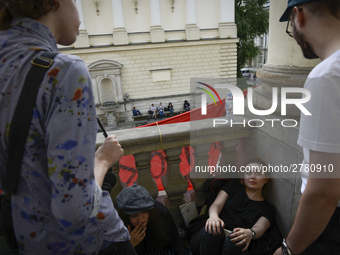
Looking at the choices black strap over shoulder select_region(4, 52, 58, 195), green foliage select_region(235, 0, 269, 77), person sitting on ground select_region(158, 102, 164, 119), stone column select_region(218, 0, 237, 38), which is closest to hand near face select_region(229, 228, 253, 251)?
black strap over shoulder select_region(4, 52, 58, 195)

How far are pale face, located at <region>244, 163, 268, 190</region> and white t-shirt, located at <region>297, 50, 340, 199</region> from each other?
128 centimetres

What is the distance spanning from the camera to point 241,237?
6.11 feet

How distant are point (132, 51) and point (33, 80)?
18.0 meters

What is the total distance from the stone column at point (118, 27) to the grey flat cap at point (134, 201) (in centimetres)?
1711

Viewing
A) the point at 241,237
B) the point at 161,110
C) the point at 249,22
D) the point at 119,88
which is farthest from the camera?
the point at 249,22

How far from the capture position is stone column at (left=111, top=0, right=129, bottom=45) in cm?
1742

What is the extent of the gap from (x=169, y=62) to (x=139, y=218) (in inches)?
685

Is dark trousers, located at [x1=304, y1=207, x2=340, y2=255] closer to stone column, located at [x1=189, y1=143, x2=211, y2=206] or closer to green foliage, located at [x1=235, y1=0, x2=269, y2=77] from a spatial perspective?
stone column, located at [x1=189, y1=143, x2=211, y2=206]

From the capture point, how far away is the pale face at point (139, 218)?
1.98 m

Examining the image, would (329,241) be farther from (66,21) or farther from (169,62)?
(169,62)

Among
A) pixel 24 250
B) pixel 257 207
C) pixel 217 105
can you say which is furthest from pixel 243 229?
pixel 217 105

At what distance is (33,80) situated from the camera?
0.73 meters

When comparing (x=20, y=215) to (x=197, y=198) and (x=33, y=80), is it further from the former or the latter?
(x=197, y=198)

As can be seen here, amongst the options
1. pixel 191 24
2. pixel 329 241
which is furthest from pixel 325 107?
pixel 191 24
